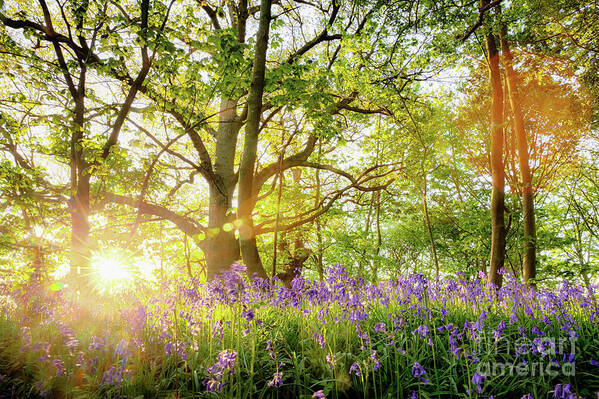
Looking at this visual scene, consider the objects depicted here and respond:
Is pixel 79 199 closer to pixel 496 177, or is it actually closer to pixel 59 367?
pixel 59 367

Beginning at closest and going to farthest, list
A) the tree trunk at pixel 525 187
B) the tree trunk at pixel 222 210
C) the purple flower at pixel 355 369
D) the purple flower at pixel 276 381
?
the purple flower at pixel 276 381 < the purple flower at pixel 355 369 < the tree trunk at pixel 525 187 < the tree trunk at pixel 222 210

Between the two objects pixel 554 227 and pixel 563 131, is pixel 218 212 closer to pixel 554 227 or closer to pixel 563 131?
pixel 563 131

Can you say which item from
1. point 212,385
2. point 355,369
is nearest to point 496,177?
point 355,369

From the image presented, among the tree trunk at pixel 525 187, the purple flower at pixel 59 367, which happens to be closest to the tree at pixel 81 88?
the purple flower at pixel 59 367

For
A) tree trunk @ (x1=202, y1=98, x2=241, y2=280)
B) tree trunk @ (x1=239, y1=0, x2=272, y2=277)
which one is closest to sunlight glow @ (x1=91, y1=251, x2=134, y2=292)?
tree trunk @ (x1=202, y1=98, x2=241, y2=280)

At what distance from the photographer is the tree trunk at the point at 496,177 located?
7.23m

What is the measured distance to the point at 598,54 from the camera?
6.71 meters

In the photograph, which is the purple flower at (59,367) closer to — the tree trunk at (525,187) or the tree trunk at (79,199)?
the tree trunk at (79,199)

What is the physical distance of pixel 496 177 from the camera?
7.71 metres

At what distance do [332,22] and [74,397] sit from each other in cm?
987

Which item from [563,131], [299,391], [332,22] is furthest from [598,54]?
[299,391]

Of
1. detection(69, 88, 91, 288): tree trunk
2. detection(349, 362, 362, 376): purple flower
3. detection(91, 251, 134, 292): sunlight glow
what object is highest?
detection(69, 88, 91, 288): tree trunk

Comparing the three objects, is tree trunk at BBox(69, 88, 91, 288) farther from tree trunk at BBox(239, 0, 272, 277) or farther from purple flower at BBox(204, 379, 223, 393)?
purple flower at BBox(204, 379, 223, 393)

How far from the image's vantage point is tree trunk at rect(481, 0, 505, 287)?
7.23 meters
